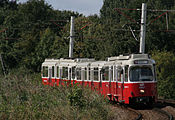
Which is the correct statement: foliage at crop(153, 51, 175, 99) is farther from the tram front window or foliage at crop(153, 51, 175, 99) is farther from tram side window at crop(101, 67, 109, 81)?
the tram front window

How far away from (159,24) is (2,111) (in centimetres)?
4283

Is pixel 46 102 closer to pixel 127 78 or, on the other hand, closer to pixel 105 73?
pixel 127 78

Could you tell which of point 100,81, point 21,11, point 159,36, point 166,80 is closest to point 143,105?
point 100,81

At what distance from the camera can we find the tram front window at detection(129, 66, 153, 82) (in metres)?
22.3

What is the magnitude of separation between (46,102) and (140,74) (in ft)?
22.0

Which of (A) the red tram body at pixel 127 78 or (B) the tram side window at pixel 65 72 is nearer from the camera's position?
(A) the red tram body at pixel 127 78

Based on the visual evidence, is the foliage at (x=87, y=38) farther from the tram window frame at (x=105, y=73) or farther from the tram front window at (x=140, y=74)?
the tram front window at (x=140, y=74)

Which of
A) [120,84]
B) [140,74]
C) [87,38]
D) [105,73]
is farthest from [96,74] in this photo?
[87,38]

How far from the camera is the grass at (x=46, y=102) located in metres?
16.2

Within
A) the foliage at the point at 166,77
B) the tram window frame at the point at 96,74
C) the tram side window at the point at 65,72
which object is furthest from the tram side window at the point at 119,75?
the foliage at the point at 166,77

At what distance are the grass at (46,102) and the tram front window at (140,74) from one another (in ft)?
10.9

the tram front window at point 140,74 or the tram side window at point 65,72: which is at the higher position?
the tram front window at point 140,74

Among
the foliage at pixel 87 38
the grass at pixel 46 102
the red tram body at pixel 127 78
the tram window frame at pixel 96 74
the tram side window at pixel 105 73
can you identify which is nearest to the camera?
the grass at pixel 46 102

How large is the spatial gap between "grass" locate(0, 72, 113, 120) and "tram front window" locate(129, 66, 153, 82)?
10.9 feet
